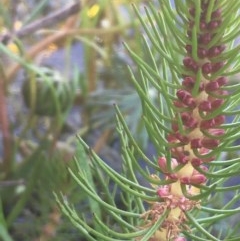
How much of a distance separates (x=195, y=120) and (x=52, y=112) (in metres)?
0.30

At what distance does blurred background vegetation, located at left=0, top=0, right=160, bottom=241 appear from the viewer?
1.29ft

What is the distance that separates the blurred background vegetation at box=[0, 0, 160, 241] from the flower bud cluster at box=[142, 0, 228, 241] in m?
0.11

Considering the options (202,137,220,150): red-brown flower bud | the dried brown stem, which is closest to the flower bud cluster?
(202,137,220,150): red-brown flower bud

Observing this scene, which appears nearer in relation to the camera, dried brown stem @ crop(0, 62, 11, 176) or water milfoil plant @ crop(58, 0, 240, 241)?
water milfoil plant @ crop(58, 0, 240, 241)

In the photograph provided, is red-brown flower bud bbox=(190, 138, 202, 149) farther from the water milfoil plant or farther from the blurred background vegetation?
the blurred background vegetation

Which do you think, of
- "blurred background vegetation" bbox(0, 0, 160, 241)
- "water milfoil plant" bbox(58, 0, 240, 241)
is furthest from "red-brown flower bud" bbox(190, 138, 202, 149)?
"blurred background vegetation" bbox(0, 0, 160, 241)

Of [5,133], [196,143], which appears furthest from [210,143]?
[5,133]

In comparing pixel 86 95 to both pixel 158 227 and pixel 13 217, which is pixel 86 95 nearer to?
pixel 13 217

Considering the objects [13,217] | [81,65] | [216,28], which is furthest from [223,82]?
[81,65]

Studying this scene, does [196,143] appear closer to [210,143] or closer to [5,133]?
[210,143]

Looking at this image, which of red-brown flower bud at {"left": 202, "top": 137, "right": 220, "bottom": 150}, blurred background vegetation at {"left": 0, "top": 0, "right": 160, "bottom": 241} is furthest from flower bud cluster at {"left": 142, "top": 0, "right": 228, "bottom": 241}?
blurred background vegetation at {"left": 0, "top": 0, "right": 160, "bottom": 241}

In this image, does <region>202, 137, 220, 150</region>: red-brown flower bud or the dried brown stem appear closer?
<region>202, 137, 220, 150</region>: red-brown flower bud

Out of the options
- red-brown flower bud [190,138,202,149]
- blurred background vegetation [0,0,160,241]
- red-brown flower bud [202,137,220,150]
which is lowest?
blurred background vegetation [0,0,160,241]

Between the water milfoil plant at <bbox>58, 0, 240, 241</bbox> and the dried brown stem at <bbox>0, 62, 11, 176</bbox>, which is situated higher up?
the water milfoil plant at <bbox>58, 0, 240, 241</bbox>
